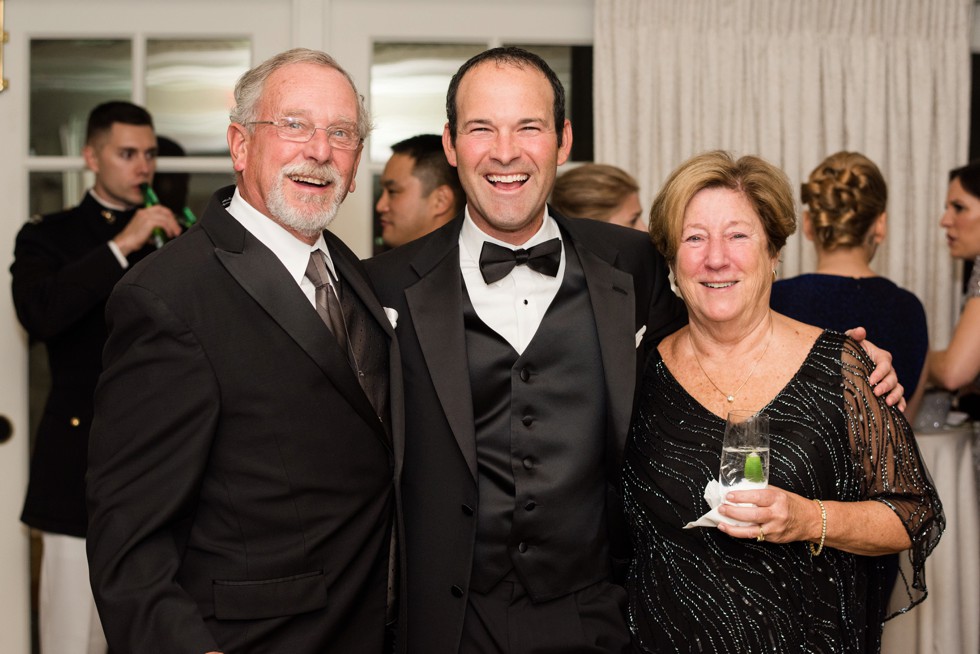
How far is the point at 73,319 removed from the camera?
3.29 metres

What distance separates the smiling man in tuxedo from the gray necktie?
0.22m

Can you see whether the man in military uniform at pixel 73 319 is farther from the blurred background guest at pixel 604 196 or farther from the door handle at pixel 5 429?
the blurred background guest at pixel 604 196

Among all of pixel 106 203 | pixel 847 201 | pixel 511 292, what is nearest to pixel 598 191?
pixel 847 201

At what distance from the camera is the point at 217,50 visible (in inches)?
152

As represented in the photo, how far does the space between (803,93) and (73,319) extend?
269cm

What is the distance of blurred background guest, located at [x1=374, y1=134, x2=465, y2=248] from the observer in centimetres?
343

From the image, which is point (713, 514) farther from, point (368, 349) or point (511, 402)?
point (368, 349)

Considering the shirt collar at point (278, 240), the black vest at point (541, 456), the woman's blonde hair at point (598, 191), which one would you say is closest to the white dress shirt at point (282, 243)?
the shirt collar at point (278, 240)

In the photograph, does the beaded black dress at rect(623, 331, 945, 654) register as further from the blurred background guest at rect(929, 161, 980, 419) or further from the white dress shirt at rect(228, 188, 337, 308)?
the blurred background guest at rect(929, 161, 980, 419)

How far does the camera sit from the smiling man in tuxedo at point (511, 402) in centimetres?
216

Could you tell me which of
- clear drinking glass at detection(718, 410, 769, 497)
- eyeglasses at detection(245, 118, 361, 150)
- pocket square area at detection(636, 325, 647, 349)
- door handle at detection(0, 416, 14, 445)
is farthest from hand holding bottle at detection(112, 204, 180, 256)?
clear drinking glass at detection(718, 410, 769, 497)

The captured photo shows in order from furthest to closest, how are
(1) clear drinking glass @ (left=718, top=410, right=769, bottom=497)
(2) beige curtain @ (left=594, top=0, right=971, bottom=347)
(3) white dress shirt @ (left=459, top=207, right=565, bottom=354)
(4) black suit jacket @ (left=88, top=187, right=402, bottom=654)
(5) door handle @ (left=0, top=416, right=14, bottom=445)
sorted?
(2) beige curtain @ (left=594, top=0, right=971, bottom=347)
(5) door handle @ (left=0, top=416, right=14, bottom=445)
(3) white dress shirt @ (left=459, top=207, right=565, bottom=354)
(1) clear drinking glass @ (left=718, top=410, right=769, bottom=497)
(4) black suit jacket @ (left=88, top=187, right=402, bottom=654)

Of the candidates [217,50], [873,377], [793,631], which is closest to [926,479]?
[873,377]

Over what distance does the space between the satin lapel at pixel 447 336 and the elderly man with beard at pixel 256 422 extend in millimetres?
100
